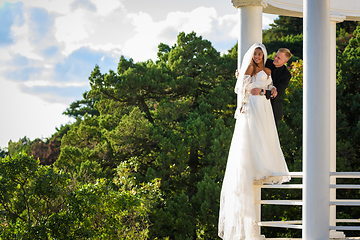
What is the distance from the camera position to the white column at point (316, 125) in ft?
18.2

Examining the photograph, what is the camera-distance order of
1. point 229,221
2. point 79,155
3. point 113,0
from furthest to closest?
point 113,0
point 79,155
point 229,221

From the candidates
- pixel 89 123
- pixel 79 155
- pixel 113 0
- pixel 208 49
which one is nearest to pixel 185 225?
pixel 79 155

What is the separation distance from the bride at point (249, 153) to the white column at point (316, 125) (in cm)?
87

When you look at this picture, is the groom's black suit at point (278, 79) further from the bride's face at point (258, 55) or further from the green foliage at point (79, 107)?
the green foliage at point (79, 107)

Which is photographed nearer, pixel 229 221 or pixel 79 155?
pixel 229 221

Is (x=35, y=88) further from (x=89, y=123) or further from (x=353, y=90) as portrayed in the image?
(x=353, y=90)

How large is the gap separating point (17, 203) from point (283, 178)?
9.58m

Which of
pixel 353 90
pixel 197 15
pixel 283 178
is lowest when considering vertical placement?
pixel 283 178

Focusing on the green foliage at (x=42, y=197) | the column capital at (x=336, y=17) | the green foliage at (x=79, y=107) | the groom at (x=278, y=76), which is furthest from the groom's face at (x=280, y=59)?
the green foliage at (x=79, y=107)

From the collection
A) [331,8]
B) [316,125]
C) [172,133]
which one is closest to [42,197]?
[331,8]

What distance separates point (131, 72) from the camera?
26.8m

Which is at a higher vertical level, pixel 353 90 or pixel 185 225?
pixel 353 90

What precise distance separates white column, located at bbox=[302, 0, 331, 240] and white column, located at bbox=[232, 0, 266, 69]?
1.50 m

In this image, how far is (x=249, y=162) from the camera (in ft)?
21.1
